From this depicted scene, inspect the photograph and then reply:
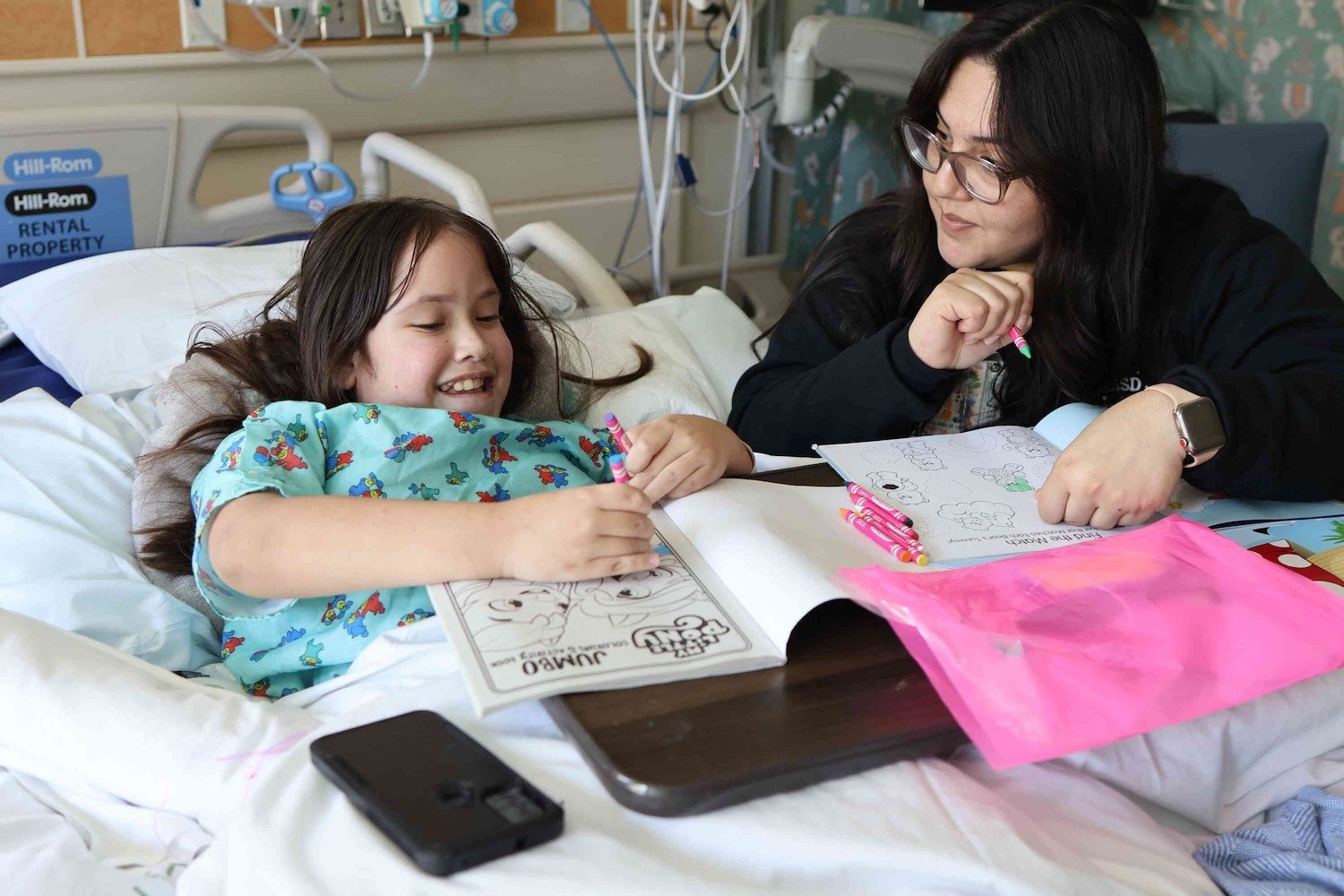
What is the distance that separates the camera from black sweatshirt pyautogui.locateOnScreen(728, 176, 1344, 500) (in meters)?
1.32

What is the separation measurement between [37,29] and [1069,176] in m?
1.89

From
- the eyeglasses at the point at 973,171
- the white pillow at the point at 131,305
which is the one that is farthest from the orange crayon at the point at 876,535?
the white pillow at the point at 131,305

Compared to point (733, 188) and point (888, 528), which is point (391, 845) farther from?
point (733, 188)

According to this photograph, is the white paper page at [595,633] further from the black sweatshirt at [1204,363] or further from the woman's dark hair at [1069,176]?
the woman's dark hair at [1069,176]

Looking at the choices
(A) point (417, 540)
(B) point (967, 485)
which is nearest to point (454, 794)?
(A) point (417, 540)

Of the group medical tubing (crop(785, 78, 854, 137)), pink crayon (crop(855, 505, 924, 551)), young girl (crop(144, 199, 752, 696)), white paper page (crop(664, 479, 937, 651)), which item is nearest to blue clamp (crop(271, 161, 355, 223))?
young girl (crop(144, 199, 752, 696))

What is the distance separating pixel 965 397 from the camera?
1.59 metres

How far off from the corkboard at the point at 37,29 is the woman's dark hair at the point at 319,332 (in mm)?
1142

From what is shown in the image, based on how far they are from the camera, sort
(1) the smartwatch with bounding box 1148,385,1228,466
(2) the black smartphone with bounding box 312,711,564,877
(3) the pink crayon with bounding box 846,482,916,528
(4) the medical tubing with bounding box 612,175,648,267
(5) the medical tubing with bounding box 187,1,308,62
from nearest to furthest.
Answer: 1. (2) the black smartphone with bounding box 312,711,564,877
2. (3) the pink crayon with bounding box 846,482,916,528
3. (1) the smartwatch with bounding box 1148,385,1228,466
4. (5) the medical tubing with bounding box 187,1,308,62
5. (4) the medical tubing with bounding box 612,175,648,267

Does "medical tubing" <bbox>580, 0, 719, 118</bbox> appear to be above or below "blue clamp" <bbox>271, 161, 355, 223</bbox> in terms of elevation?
above

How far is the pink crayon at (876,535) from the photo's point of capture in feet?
3.56

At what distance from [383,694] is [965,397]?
0.91 m

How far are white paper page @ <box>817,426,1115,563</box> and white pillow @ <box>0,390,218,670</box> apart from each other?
2.40ft

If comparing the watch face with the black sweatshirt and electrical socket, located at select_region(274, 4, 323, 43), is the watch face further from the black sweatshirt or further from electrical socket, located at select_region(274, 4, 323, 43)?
electrical socket, located at select_region(274, 4, 323, 43)
